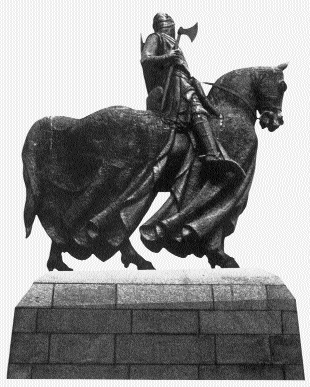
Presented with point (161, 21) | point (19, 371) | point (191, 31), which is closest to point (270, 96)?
point (191, 31)

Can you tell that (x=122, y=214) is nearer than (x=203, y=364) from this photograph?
No

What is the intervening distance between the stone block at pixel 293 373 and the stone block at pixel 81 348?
1939mm

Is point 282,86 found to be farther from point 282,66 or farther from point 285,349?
point 285,349

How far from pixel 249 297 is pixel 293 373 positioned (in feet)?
3.21

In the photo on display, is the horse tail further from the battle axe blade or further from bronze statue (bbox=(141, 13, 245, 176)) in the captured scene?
the battle axe blade

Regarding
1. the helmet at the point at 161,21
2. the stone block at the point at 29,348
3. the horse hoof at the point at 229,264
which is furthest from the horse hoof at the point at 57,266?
the helmet at the point at 161,21

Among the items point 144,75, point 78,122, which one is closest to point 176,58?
point 144,75

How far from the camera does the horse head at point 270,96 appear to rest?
10.5 meters

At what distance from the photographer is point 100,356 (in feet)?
28.6

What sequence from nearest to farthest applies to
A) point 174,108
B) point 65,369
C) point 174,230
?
point 65,369, point 174,230, point 174,108

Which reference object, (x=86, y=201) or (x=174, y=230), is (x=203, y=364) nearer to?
(x=174, y=230)

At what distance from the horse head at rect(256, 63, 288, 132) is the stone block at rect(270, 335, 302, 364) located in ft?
9.84

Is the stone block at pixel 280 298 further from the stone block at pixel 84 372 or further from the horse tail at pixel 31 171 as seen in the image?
the horse tail at pixel 31 171

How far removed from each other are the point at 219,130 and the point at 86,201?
196cm
